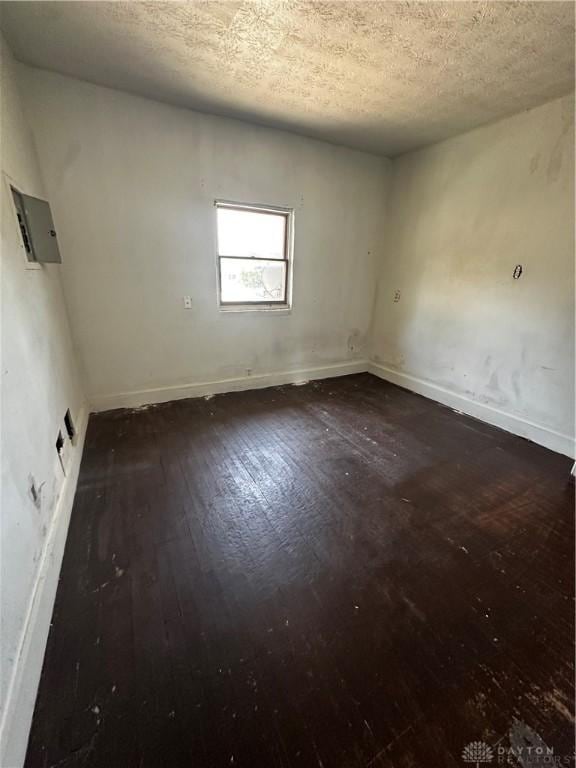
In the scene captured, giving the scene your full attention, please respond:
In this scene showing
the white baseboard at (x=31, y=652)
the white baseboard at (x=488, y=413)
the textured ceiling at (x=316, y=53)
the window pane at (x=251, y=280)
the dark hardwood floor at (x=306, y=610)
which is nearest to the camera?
the white baseboard at (x=31, y=652)

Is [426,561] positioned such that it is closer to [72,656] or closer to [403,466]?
[403,466]

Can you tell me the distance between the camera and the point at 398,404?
3.50 m

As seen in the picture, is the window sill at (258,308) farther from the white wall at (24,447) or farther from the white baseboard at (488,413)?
the white baseboard at (488,413)

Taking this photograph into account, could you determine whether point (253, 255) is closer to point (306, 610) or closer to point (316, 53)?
→ point (316, 53)

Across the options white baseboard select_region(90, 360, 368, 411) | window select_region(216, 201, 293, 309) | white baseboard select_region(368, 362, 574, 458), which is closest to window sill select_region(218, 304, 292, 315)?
window select_region(216, 201, 293, 309)

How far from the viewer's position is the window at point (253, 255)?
3156mm

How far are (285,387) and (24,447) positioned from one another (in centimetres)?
275

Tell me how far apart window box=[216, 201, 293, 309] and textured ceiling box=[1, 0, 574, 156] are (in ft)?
2.71

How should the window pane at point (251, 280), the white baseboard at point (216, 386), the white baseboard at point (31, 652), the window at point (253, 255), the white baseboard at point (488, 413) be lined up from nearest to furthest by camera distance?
1. the white baseboard at point (31, 652)
2. the white baseboard at point (488, 413)
3. the white baseboard at point (216, 386)
4. the window at point (253, 255)
5. the window pane at point (251, 280)

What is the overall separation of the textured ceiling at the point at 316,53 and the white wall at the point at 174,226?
0.81 ft

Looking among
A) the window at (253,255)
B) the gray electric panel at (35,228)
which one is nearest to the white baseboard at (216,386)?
the window at (253,255)

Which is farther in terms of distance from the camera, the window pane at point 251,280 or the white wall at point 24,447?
the window pane at point 251,280

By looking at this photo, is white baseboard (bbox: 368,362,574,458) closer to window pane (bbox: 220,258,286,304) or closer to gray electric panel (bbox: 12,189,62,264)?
window pane (bbox: 220,258,286,304)

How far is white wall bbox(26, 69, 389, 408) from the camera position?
8.06 ft
